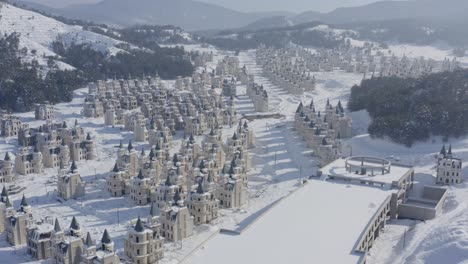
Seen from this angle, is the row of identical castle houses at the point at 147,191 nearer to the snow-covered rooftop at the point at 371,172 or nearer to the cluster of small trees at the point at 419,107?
the snow-covered rooftop at the point at 371,172

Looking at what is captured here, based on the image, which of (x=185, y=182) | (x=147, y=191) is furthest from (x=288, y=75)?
(x=147, y=191)

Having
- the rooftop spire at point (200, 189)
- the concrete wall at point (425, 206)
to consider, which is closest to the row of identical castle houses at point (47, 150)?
the rooftop spire at point (200, 189)

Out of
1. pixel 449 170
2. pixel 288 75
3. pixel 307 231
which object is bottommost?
pixel 307 231

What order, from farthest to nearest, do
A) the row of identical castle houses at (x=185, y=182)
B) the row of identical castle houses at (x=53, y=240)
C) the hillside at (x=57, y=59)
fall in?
the hillside at (x=57, y=59) → the row of identical castle houses at (x=185, y=182) → the row of identical castle houses at (x=53, y=240)

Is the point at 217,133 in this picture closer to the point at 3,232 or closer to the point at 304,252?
the point at 3,232

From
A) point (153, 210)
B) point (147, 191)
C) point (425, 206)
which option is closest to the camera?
point (153, 210)

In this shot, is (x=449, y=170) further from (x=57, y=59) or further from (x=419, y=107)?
(x=57, y=59)

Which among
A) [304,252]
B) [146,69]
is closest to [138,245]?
[304,252]
